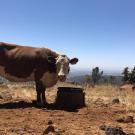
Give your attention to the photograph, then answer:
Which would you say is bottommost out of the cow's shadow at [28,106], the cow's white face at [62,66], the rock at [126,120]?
the rock at [126,120]

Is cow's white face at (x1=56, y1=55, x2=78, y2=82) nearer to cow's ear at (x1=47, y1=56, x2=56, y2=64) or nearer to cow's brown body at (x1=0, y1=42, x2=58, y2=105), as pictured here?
cow's ear at (x1=47, y1=56, x2=56, y2=64)

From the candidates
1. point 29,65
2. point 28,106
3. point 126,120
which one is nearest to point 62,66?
point 29,65

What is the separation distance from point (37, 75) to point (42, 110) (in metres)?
2.39

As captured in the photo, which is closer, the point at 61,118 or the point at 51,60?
the point at 61,118

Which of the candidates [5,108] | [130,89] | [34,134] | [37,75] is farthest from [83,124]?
[130,89]

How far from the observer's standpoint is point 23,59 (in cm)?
Answer: 1630

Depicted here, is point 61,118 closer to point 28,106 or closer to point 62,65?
point 28,106

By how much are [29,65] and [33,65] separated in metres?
0.17

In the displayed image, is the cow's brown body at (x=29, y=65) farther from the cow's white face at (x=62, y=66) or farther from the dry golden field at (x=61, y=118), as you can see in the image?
the dry golden field at (x=61, y=118)

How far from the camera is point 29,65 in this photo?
1628 centimetres

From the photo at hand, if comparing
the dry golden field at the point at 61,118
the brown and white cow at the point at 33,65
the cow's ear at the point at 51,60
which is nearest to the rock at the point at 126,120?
the dry golden field at the point at 61,118

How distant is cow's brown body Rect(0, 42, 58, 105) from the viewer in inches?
639

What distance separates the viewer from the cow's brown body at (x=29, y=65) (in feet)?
53.2

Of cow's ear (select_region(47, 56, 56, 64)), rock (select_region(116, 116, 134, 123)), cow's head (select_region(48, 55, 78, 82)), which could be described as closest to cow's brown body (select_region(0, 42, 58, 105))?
cow's ear (select_region(47, 56, 56, 64))
